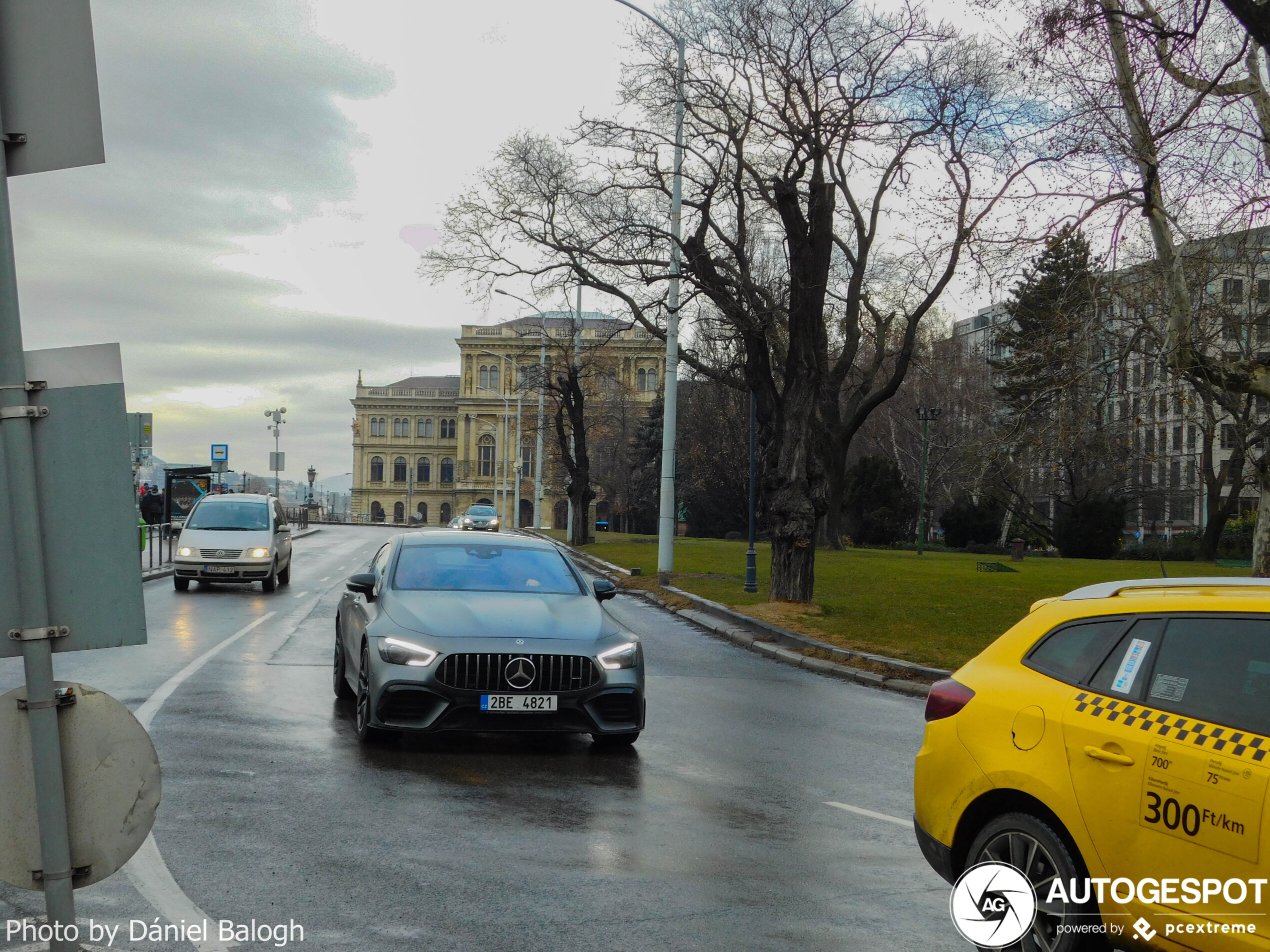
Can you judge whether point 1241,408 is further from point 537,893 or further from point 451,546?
point 537,893

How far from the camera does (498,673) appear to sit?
8523 mm

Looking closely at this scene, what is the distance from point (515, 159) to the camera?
32.3m

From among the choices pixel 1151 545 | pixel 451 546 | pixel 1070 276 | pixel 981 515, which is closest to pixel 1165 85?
pixel 1070 276

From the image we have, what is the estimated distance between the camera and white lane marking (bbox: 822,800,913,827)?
7.35m

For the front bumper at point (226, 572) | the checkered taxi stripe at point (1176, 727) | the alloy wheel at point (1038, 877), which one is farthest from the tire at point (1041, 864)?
the front bumper at point (226, 572)

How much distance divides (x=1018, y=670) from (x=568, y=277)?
27.2m

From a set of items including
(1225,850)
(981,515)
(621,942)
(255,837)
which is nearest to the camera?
(1225,850)

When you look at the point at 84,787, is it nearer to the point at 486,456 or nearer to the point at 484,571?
the point at 484,571

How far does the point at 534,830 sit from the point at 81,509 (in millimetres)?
3942

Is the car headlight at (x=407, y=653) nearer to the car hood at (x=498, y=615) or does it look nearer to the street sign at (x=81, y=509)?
the car hood at (x=498, y=615)

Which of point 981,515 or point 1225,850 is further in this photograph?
point 981,515

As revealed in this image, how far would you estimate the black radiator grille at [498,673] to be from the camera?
27.9 feet

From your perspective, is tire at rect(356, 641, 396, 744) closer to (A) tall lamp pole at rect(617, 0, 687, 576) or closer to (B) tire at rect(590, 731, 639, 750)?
(B) tire at rect(590, 731, 639, 750)

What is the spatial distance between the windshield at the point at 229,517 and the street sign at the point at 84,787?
22.5 m
